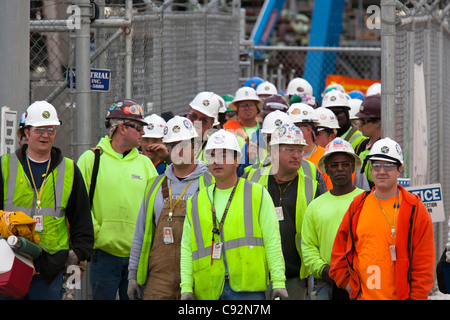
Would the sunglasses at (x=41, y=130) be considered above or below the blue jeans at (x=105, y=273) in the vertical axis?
above

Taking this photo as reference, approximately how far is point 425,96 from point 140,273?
15.1 feet

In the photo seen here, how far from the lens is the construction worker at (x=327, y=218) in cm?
738

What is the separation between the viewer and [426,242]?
21.3 feet

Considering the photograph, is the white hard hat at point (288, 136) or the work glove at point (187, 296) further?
the white hard hat at point (288, 136)

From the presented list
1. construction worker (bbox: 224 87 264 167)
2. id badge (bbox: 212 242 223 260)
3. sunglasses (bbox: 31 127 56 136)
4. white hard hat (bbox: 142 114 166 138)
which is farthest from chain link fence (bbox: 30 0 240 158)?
id badge (bbox: 212 242 223 260)

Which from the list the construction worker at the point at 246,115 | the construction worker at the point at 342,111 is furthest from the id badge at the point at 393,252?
the construction worker at the point at 246,115

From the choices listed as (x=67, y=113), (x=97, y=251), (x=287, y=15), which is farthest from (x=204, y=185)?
(x=287, y=15)

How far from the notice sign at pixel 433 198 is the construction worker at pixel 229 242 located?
70.5 inches

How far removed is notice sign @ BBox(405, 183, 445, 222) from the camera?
798 centimetres

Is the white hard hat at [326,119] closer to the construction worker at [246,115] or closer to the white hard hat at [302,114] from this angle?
the white hard hat at [302,114]

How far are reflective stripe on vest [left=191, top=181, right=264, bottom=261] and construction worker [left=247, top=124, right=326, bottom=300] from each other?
950mm

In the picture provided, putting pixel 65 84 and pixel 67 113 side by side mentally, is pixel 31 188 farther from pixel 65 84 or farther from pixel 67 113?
pixel 67 113

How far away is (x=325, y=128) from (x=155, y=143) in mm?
1905

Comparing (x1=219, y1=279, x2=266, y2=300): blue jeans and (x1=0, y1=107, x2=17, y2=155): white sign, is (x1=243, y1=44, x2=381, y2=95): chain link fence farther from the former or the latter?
(x1=219, y1=279, x2=266, y2=300): blue jeans
